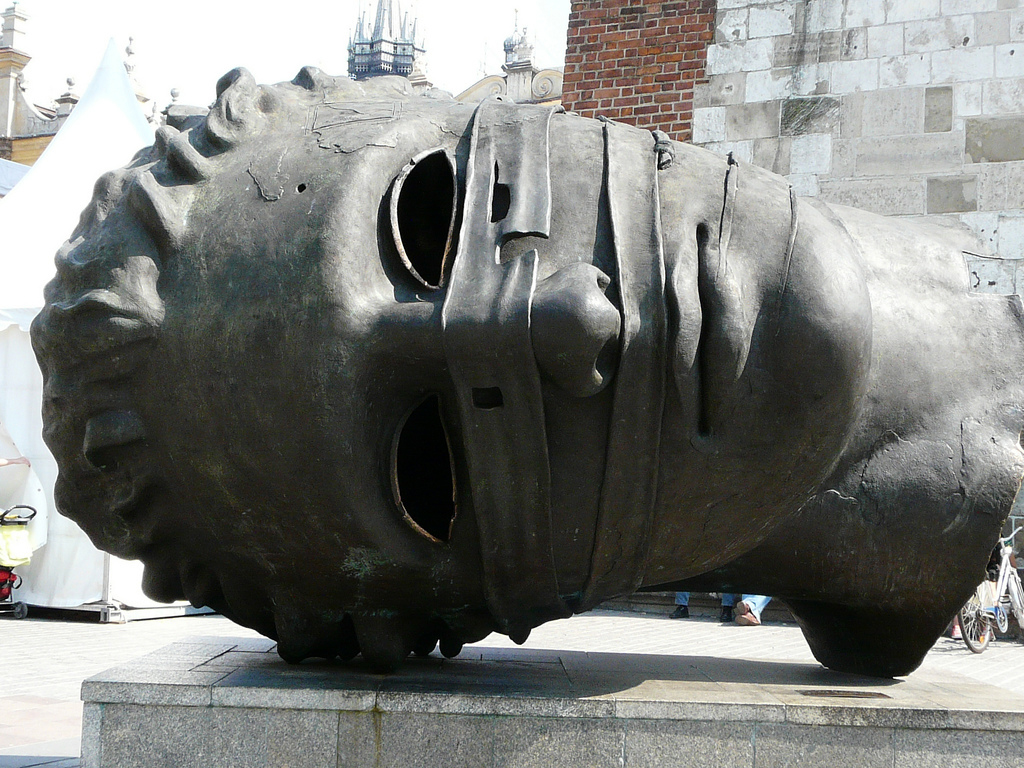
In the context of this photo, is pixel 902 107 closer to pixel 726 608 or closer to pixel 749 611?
pixel 749 611

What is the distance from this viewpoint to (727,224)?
2939 millimetres

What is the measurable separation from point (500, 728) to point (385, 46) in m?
98.8

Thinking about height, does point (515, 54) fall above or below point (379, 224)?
above

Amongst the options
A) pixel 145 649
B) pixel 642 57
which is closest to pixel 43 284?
pixel 145 649

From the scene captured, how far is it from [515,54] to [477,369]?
67752 mm

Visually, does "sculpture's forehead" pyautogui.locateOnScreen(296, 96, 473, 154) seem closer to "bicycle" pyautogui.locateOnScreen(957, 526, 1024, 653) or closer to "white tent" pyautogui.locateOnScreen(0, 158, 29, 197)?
"bicycle" pyautogui.locateOnScreen(957, 526, 1024, 653)

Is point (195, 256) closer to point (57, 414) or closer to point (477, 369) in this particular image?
point (57, 414)

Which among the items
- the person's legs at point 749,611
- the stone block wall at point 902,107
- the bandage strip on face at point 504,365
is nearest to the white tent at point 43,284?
the person's legs at point 749,611

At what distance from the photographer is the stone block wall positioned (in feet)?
30.5

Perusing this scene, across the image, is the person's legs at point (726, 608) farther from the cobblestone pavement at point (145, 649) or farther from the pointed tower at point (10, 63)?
the pointed tower at point (10, 63)

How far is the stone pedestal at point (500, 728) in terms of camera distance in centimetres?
297

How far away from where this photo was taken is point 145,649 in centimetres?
752

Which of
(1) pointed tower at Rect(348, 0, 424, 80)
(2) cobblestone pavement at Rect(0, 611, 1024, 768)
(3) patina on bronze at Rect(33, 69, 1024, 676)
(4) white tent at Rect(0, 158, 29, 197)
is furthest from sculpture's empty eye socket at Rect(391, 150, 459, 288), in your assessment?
(1) pointed tower at Rect(348, 0, 424, 80)

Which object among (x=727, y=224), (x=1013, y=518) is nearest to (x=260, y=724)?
(x=727, y=224)
